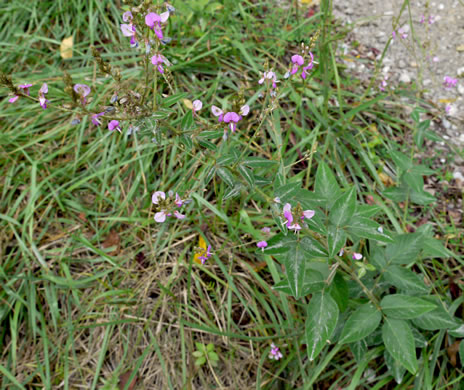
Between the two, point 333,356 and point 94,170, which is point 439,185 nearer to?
point 333,356

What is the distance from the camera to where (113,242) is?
2.22m

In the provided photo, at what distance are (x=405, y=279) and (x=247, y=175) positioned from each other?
35.2 inches

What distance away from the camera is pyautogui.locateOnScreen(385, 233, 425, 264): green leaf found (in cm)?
161

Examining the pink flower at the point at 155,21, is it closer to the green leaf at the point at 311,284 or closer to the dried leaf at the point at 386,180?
the green leaf at the point at 311,284

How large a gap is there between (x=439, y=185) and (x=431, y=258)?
593 mm

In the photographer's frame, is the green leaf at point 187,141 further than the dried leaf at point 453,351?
No

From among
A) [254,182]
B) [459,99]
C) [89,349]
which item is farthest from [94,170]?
[459,99]

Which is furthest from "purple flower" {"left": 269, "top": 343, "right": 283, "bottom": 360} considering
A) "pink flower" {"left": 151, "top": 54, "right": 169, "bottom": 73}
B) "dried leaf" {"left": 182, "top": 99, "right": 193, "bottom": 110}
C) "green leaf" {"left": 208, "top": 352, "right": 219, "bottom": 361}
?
"dried leaf" {"left": 182, "top": 99, "right": 193, "bottom": 110}

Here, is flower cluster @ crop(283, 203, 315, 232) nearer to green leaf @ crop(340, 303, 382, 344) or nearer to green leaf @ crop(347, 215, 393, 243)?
green leaf @ crop(347, 215, 393, 243)

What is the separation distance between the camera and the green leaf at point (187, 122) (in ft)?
4.05

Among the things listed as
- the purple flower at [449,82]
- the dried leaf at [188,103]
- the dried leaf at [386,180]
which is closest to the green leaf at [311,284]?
the dried leaf at [386,180]

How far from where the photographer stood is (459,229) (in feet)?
6.96

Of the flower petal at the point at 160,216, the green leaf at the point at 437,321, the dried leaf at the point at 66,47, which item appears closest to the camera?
the flower petal at the point at 160,216

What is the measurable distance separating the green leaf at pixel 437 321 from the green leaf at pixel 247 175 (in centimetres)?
100
